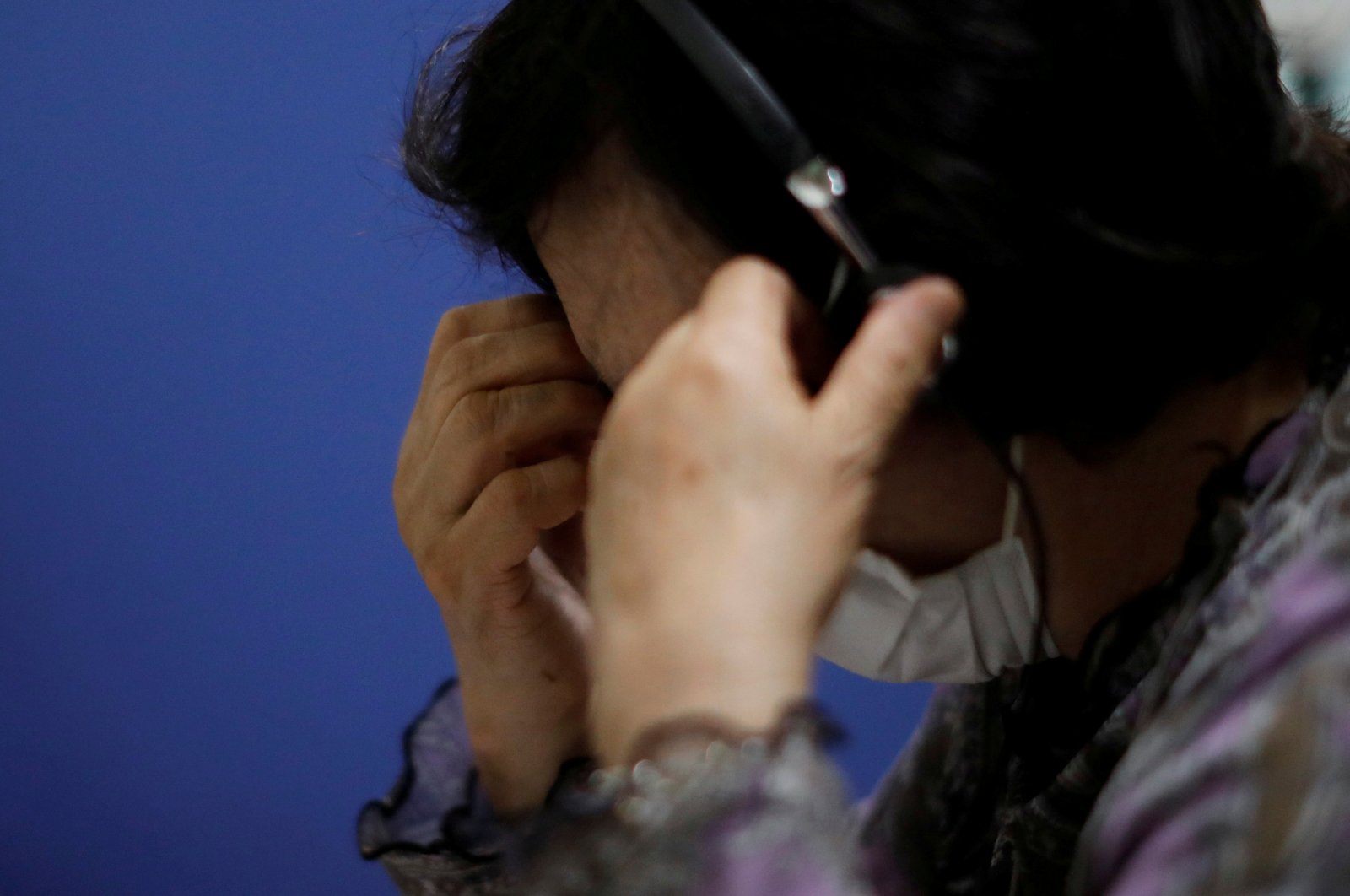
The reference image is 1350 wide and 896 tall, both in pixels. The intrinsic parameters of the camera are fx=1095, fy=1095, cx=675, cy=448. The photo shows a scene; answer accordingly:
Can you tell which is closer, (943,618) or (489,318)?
(943,618)

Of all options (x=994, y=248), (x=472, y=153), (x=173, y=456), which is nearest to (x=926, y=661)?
(x=994, y=248)

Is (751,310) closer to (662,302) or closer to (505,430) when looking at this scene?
(662,302)

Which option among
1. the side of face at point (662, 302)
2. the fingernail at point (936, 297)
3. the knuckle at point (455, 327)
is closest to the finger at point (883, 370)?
the fingernail at point (936, 297)

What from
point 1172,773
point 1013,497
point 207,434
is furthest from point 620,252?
point 207,434

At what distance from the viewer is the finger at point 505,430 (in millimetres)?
757

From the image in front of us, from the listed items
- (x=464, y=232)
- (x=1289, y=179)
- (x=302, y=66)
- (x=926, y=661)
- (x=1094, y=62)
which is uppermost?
(x=302, y=66)

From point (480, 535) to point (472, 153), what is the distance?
27 centimetres

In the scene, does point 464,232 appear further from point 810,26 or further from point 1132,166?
point 1132,166

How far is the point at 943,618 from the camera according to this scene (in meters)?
0.66

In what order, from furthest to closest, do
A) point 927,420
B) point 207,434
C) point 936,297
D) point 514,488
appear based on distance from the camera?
point 207,434 → point 514,488 → point 927,420 → point 936,297

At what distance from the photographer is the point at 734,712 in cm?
41

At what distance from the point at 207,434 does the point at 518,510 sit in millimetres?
419

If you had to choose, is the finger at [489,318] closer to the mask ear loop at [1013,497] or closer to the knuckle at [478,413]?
the knuckle at [478,413]

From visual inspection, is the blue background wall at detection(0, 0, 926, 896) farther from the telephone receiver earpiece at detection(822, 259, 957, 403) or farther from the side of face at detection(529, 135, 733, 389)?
the telephone receiver earpiece at detection(822, 259, 957, 403)
